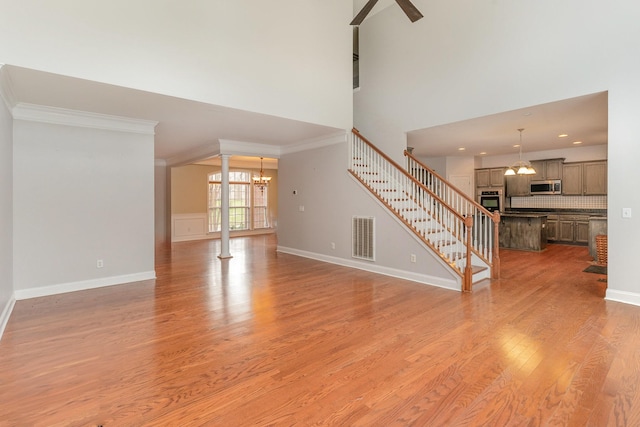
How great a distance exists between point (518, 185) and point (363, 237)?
6.02 metres

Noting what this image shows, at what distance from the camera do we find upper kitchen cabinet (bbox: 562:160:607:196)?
7910 millimetres

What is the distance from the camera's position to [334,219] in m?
6.65

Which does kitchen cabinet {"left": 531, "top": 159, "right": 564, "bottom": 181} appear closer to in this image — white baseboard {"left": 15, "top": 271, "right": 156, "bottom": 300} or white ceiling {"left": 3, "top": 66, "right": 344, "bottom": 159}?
white ceiling {"left": 3, "top": 66, "right": 344, "bottom": 159}

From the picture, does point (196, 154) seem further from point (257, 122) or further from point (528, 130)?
point (528, 130)

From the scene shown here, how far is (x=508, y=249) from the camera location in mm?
7973

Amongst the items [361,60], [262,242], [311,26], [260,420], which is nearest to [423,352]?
[260,420]

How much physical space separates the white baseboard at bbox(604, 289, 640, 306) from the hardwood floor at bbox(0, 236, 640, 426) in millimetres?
141

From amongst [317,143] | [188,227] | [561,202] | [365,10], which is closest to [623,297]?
[365,10]

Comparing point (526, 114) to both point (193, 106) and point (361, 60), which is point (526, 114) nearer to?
point (361, 60)

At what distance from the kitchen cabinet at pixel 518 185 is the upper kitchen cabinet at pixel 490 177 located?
0.23 metres

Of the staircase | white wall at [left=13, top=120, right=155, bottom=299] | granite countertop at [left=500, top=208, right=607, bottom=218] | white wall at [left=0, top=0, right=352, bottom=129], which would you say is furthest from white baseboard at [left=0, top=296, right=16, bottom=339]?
granite countertop at [left=500, top=208, right=607, bottom=218]

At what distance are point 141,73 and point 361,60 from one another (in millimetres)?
4895

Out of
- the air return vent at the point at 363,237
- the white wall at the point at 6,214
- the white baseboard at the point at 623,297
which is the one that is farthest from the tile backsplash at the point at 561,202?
the white wall at the point at 6,214

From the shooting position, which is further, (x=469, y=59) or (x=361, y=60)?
(x=361, y=60)
